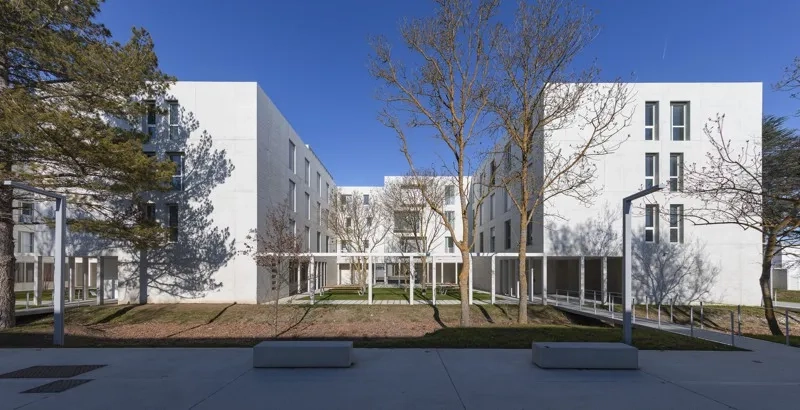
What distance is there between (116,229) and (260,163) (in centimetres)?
826

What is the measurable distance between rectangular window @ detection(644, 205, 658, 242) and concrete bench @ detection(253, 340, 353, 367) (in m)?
21.0

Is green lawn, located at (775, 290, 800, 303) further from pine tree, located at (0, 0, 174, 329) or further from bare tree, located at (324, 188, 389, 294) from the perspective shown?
pine tree, located at (0, 0, 174, 329)

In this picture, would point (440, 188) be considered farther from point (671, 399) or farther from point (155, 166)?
point (671, 399)

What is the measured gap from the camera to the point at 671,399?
5988mm

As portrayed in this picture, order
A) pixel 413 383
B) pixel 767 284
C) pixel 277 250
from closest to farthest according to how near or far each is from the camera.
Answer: pixel 413 383 → pixel 277 250 → pixel 767 284

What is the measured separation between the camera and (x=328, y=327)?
58.4 ft

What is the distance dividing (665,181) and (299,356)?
2230cm

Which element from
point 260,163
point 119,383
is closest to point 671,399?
point 119,383

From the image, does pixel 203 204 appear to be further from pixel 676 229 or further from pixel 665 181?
pixel 676 229

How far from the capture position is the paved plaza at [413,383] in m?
5.81

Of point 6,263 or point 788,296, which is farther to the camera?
point 788,296

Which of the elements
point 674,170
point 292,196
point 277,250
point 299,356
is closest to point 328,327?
point 277,250

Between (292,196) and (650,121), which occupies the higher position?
(650,121)

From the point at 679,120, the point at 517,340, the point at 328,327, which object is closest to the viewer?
the point at 517,340
